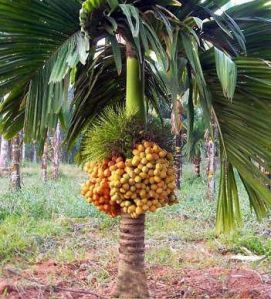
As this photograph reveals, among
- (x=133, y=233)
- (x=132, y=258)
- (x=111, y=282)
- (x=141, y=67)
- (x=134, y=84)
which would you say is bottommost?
(x=111, y=282)

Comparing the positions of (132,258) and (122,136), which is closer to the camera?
(122,136)

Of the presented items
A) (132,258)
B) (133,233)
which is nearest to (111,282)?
(132,258)

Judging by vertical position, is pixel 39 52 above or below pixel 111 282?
above

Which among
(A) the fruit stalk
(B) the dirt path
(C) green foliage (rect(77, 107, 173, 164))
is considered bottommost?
(B) the dirt path

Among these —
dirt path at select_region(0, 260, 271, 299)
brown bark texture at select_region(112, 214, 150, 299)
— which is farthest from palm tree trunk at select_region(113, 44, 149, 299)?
dirt path at select_region(0, 260, 271, 299)

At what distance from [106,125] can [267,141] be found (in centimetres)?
103

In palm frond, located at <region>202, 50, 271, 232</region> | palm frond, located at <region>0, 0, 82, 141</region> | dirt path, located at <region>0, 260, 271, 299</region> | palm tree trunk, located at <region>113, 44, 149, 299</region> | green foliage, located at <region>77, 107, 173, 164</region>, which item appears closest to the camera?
palm frond, located at <region>0, 0, 82, 141</region>

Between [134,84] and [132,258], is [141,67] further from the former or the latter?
[132,258]

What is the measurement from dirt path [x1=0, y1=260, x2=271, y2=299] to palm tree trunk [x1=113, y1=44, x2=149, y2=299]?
409 millimetres

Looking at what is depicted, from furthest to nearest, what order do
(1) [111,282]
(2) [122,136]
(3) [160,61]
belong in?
(1) [111,282]
(2) [122,136]
(3) [160,61]

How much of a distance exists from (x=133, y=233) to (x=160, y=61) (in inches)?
45.3

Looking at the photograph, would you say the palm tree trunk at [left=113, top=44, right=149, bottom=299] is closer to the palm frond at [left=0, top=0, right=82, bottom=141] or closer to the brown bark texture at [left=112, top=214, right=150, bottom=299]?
the brown bark texture at [left=112, top=214, right=150, bottom=299]

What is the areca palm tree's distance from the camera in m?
2.47

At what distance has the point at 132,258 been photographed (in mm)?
3018
